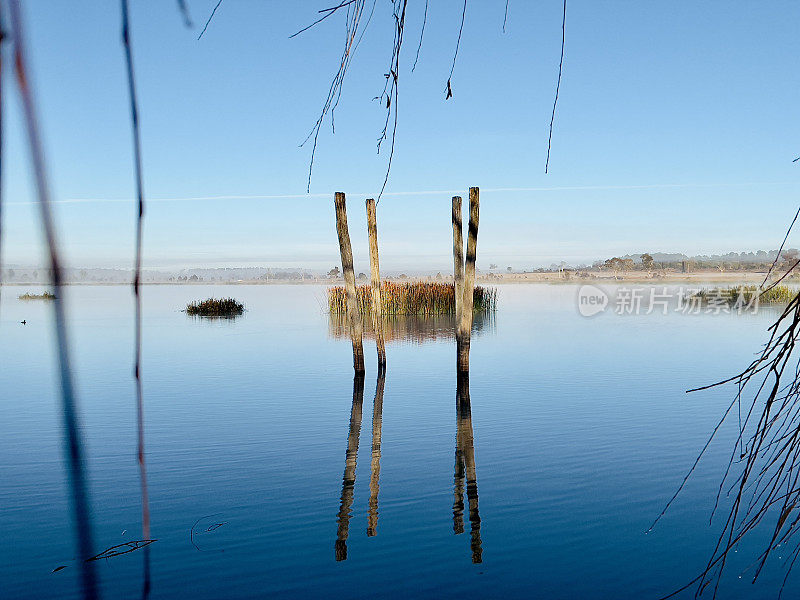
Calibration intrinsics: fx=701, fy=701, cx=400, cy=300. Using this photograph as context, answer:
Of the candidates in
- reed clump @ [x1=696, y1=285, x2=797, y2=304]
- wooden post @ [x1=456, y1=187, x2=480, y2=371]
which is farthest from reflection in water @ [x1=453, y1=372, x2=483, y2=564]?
reed clump @ [x1=696, y1=285, x2=797, y2=304]

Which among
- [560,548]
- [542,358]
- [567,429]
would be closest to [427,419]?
[567,429]

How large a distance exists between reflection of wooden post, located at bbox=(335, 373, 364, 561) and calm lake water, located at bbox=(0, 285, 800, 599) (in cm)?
3

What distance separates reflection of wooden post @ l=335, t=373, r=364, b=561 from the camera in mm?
5215

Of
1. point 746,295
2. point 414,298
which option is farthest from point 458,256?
point 746,295

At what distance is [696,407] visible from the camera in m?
10.5

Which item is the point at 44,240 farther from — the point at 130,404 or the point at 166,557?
the point at 130,404

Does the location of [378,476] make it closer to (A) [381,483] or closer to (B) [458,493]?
(A) [381,483]

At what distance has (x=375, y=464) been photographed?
7.36 m

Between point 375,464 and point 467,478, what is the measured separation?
110cm

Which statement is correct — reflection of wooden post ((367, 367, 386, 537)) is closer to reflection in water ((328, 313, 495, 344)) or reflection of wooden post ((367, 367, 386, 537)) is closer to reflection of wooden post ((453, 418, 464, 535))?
reflection of wooden post ((453, 418, 464, 535))

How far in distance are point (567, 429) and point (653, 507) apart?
9.86ft

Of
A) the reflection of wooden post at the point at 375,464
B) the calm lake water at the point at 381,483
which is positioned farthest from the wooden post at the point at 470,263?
the reflection of wooden post at the point at 375,464

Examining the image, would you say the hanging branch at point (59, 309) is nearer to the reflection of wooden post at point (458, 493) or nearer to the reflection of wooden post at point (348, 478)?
the reflection of wooden post at point (348, 478)

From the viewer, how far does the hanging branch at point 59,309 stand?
1.32ft
